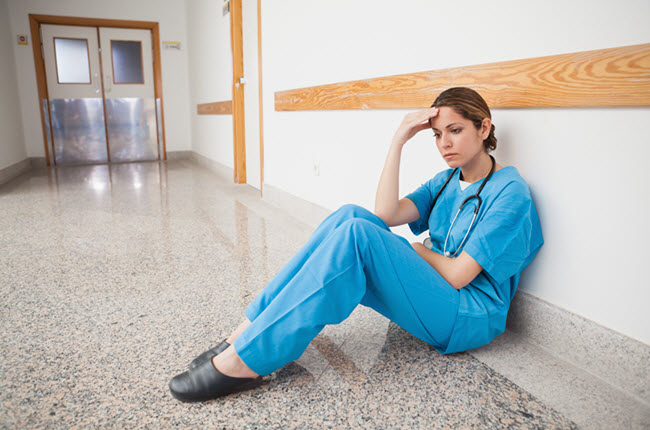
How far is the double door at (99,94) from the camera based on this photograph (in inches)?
259

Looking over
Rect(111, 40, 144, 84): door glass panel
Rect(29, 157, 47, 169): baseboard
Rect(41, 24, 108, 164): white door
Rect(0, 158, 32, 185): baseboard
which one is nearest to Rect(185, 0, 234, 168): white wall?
Rect(111, 40, 144, 84): door glass panel

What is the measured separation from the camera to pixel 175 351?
155 cm

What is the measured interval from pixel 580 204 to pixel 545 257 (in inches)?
9.4

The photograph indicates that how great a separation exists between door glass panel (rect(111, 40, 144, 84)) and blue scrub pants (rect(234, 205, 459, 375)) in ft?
23.0

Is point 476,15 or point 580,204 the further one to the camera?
point 476,15

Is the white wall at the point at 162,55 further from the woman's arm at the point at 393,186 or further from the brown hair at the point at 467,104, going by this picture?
the brown hair at the point at 467,104

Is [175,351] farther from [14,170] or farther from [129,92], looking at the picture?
[129,92]

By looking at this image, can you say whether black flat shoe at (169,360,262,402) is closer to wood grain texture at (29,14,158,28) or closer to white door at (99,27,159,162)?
white door at (99,27,159,162)

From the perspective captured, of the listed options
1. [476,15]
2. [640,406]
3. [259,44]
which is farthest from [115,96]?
[640,406]

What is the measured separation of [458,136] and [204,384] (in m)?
1.14

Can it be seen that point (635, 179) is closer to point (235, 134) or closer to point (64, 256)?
point (64, 256)

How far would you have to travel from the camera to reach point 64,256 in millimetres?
2551

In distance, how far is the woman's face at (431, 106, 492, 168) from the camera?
4.80 feet

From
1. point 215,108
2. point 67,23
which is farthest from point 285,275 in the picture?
point 67,23
